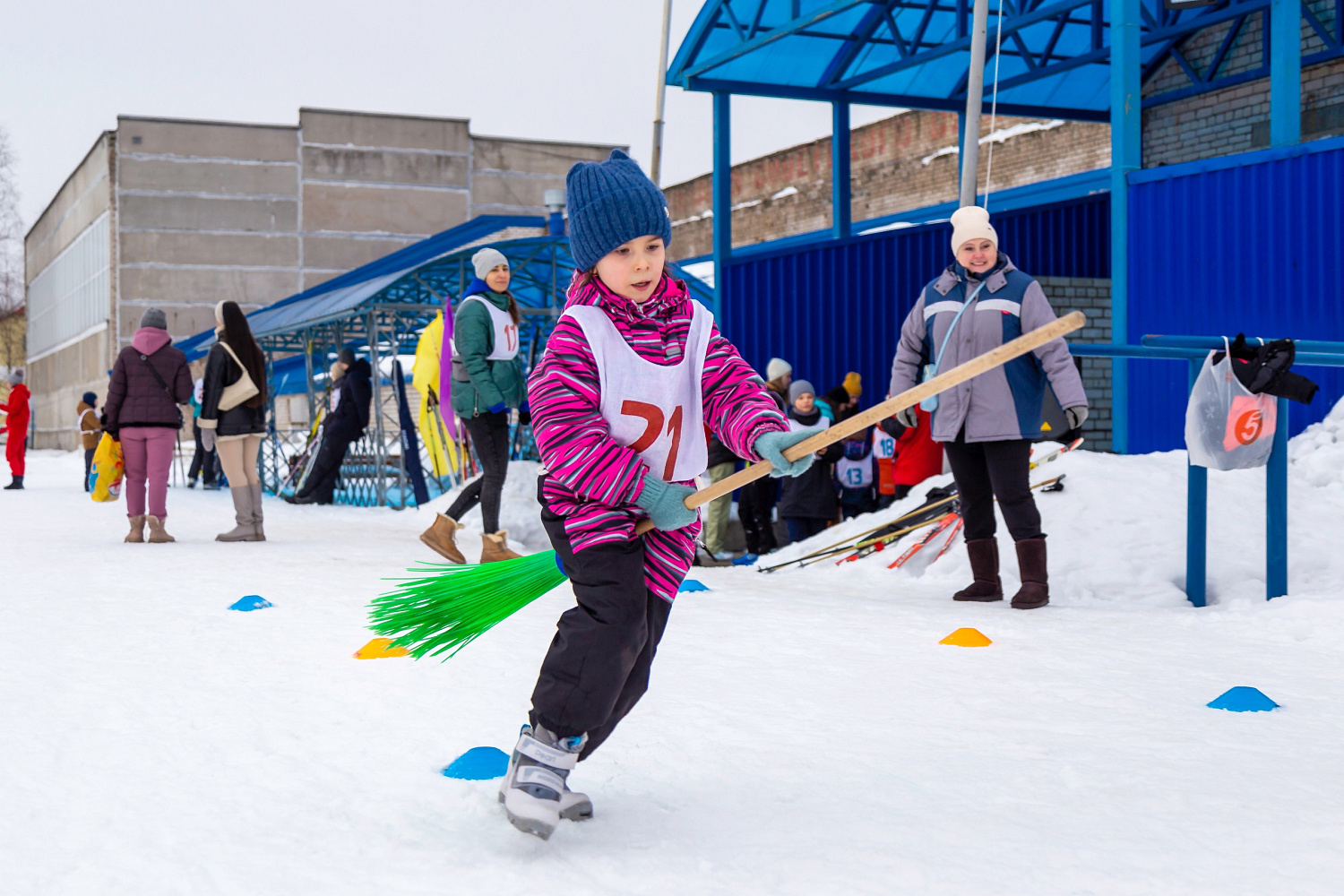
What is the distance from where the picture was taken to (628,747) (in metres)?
2.95

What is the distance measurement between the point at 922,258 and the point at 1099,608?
6.35 m

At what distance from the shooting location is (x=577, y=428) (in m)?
2.35

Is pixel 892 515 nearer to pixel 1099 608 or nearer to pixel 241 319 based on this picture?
pixel 1099 608

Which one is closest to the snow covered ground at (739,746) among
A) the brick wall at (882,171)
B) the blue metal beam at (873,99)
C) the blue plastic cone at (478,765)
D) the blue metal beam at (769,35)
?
the blue plastic cone at (478,765)

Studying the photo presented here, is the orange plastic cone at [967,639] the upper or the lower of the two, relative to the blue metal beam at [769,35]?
lower

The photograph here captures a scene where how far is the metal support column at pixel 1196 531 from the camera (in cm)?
517

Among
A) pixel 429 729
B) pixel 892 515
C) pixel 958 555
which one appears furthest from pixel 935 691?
pixel 892 515

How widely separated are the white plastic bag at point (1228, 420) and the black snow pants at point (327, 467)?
9604 millimetres

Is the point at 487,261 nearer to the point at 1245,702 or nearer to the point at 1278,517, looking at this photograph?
the point at 1278,517

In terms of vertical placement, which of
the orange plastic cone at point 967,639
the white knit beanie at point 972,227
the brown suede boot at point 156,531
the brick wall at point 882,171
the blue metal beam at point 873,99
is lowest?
the orange plastic cone at point 967,639

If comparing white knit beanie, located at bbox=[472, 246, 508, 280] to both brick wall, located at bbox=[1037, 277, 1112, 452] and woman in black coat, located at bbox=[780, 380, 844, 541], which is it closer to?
woman in black coat, located at bbox=[780, 380, 844, 541]

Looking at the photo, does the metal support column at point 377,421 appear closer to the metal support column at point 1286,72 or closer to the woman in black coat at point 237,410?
the woman in black coat at point 237,410

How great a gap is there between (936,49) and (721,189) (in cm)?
245

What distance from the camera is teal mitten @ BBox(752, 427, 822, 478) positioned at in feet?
7.70
